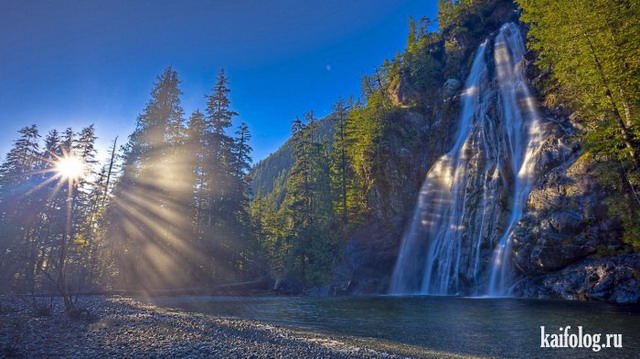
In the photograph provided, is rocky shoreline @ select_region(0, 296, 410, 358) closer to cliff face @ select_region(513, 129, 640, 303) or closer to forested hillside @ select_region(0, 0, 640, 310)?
forested hillside @ select_region(0, 0, 640, 310)

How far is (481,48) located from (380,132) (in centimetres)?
1695

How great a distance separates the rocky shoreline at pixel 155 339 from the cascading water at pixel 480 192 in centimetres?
1687

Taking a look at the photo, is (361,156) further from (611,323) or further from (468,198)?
(611,323)

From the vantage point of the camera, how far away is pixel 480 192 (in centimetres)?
2705

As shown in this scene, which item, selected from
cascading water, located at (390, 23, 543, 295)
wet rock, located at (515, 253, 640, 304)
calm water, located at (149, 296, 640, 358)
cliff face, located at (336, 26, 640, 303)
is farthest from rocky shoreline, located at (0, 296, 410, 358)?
cascading water, located at (390, 23, 543, 295)

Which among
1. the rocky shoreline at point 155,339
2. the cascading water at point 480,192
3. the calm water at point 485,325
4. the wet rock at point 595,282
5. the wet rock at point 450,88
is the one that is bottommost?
the rocky shoreline at point 155,339

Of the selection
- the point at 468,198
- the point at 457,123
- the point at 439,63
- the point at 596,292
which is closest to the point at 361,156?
the point at 457,123

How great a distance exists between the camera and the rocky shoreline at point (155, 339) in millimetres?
7516

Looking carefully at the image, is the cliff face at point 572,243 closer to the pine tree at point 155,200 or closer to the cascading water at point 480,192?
the cascading water at point 480,192

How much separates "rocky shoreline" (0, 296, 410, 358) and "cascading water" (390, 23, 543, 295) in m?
16.9

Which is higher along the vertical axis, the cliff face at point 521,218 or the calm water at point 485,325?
the cliff face at point 521,218

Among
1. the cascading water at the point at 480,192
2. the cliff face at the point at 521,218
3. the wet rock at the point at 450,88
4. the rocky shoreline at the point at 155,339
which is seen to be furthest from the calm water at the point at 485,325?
the wet rock at the point at 450,88

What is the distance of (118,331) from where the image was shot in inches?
396

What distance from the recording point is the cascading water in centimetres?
2367
